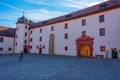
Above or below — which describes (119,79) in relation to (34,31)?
below

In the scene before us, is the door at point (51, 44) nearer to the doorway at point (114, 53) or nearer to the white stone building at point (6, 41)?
the white stone building at point (6, 41)

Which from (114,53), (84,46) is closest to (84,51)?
(84,46)

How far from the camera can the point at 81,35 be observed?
91.8ft

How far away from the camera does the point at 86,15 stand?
27375mm

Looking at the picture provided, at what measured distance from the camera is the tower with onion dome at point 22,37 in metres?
42.9

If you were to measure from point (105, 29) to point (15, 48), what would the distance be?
31.3 m

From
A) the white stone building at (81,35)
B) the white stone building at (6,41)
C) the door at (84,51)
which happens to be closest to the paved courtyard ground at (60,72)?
the white stone building at (81,35)

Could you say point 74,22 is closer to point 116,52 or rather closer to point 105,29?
point 105,29

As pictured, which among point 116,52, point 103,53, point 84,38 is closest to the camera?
point 116,52

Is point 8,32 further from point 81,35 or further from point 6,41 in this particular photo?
point 81,35

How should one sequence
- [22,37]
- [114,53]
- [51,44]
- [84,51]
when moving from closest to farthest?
[114,53], [84,51], [51,44], [22,37]

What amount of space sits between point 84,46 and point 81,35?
2.66 meters

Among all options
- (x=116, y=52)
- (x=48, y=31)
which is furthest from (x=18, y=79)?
(x=48, y=31)

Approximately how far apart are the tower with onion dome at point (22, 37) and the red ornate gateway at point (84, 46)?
21.5 meters
